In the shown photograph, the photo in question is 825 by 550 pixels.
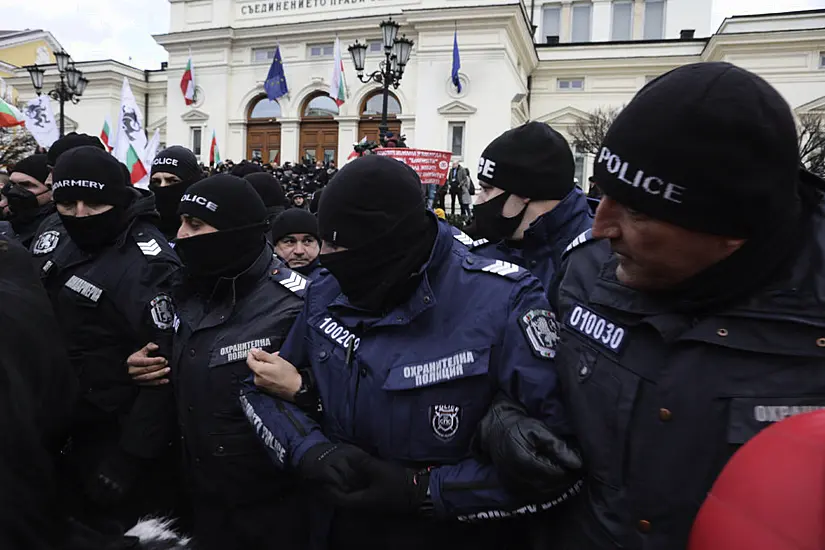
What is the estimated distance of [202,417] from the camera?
2402mm

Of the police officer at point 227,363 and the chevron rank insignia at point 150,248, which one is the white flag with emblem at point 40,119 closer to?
the chevron rank insignia at point 150,248

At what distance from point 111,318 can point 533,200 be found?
6.88ft

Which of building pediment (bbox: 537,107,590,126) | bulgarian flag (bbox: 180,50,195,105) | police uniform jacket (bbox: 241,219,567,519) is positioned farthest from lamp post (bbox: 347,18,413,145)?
building pediment (bbox: 537,107,590,126)

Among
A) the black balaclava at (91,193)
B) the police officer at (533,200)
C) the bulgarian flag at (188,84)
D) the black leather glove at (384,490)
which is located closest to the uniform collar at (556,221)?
the police officer at (533,200)

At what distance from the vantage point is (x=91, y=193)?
2865 mm

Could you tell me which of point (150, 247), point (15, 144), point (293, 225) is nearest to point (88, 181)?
point (150, 247)

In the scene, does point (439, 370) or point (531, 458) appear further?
point (439, 370)

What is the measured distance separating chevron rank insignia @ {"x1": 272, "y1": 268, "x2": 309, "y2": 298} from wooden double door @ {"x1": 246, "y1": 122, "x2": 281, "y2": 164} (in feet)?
92.2

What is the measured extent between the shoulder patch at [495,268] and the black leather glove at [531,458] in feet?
1.55

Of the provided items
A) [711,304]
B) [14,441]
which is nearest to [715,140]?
[711,304]

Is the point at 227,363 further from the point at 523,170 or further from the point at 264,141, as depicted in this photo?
the point at 264,141

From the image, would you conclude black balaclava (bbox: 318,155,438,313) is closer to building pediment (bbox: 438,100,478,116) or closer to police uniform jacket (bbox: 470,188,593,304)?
police uniform jacket (bbox: 470,188,593,304)

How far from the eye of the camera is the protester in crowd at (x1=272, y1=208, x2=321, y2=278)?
4.29 meters

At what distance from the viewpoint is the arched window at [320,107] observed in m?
28.6
